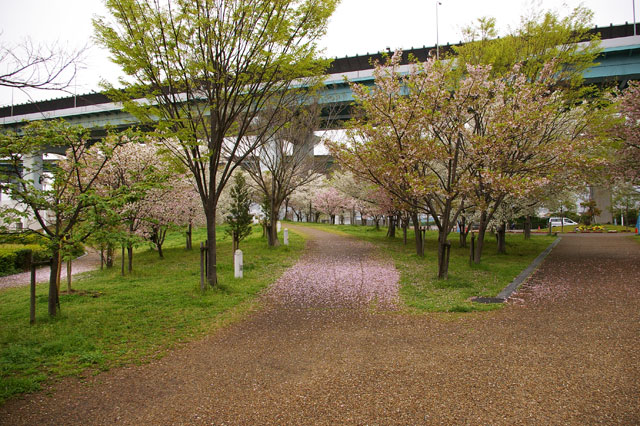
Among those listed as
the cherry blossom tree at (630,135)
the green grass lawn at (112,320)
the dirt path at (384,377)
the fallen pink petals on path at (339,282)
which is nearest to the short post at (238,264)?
the green grass lawn at (112,320)

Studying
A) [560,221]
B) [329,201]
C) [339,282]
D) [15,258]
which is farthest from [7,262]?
[560,221]

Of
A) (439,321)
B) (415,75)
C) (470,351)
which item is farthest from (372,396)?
(415,75)

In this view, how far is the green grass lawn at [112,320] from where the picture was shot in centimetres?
539

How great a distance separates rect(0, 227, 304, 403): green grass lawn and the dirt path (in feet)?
1.73

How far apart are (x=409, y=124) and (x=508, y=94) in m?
4.19

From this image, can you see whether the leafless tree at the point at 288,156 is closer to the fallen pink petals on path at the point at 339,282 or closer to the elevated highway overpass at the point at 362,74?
the elevated highway overpass at the point at 362,74

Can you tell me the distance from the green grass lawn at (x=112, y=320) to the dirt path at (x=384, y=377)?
53cm

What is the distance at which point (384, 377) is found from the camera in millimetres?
4801

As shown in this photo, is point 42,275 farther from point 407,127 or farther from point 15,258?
point 407,127

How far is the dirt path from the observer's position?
396 cm

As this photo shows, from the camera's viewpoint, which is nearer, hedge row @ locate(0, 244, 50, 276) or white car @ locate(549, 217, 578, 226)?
hedge row @ locate(0, 244, 50, 276)

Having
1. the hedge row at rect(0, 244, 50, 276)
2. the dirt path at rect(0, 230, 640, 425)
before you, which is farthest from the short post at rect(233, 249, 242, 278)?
the hedge row at rect(0, 244, 50, 276)

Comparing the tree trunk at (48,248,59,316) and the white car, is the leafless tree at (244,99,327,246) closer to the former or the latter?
the tree trunk at (48,248,59,316)

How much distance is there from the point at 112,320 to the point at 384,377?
19.2ft
